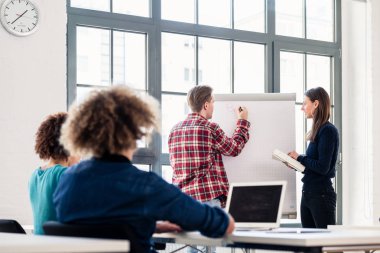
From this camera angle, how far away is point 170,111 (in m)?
5.79

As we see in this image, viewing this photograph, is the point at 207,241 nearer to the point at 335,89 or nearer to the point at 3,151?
the point at 3,151

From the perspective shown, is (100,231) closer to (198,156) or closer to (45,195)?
(45,195)

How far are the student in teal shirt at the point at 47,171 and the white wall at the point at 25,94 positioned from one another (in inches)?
73.3

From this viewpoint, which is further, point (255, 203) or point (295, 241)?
point (255, 203)

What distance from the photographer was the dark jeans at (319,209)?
4230 millimetres

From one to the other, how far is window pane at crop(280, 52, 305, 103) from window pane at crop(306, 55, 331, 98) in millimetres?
80

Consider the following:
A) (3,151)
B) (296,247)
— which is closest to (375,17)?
(3,151)

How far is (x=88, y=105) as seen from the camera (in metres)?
2.17

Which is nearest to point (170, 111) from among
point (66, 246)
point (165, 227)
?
point (165, 227)

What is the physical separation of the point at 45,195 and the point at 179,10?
3.35 m

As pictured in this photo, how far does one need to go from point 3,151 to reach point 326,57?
11.0 ft

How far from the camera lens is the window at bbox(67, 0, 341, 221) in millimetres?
5406

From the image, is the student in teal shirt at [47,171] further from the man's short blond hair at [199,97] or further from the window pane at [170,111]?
the window pane at [170,111]

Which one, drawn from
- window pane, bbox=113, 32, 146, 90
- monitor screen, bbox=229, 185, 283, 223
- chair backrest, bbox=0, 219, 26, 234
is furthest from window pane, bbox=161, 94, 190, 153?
monitor screen, bbox=229, 185, 283, 223
